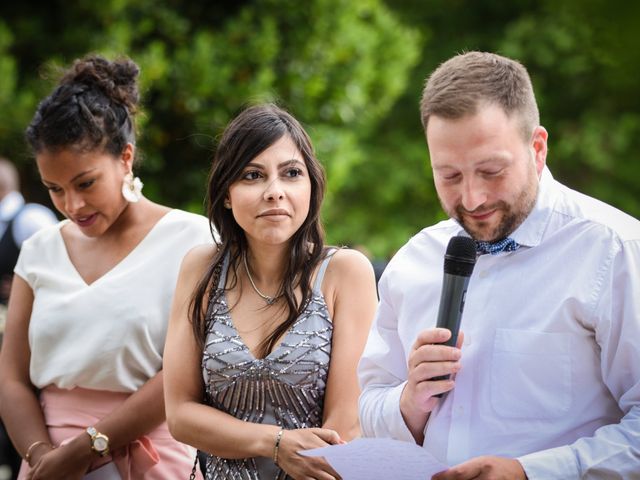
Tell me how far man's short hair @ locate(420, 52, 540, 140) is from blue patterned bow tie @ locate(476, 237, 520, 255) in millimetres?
268

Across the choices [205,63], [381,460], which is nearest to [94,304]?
[381,460]

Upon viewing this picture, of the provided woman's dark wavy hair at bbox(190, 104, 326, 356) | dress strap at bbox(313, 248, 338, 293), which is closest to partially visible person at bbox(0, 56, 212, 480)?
woman's dark wavy hair at bbox(190, 104, 326, 356)

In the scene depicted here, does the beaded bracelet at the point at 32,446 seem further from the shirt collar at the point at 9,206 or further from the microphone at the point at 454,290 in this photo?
the shirt collar at the point at 9,206

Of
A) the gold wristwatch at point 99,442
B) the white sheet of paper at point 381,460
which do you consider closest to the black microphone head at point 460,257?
the white sheet of paper at point 381,460

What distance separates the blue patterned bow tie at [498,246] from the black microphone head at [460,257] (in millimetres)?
92

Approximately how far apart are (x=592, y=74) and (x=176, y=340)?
36.0ft

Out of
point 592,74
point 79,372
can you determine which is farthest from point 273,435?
point 592,74

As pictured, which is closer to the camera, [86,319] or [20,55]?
[86,319]

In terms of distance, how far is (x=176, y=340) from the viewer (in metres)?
3.22

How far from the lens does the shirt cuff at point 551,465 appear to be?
2.31m

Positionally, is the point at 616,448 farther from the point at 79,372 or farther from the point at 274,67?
the point at 274,67

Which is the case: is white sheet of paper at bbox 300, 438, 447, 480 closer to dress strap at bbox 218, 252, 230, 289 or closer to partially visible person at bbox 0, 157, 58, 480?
dress strap at bbox 218, 252, 230, 289

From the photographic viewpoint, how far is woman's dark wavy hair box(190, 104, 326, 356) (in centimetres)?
320

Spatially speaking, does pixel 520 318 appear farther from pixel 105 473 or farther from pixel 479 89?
pixel 105 473
